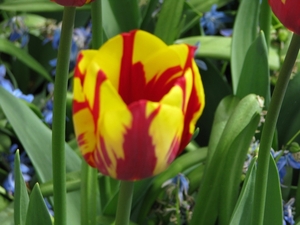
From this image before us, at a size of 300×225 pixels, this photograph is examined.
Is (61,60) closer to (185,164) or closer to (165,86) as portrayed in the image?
(165,86)

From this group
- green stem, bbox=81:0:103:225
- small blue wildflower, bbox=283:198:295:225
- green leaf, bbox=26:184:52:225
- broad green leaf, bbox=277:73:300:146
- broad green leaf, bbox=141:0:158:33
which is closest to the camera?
green leaf, bbox=26:184:52:225

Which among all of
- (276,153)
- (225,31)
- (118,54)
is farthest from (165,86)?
(225,31)

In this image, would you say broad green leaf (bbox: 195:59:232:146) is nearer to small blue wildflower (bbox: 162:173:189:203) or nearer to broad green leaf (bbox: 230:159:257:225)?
small blue wildflower (bbox: 162:173:189:203)

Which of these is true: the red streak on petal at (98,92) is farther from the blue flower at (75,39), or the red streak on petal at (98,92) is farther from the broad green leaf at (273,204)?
the blue flower at (75,39)

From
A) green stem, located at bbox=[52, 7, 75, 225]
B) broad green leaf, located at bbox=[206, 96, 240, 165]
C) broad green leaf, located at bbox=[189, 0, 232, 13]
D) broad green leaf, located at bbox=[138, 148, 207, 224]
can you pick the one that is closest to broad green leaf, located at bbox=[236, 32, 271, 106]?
broad green leaf, located at bbox=[206, 96, 240, 165]

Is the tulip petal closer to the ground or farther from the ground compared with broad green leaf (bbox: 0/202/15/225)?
farther from the ground

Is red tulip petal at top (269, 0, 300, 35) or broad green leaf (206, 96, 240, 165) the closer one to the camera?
red tulip petal at top (269, 0, 300, 35)
